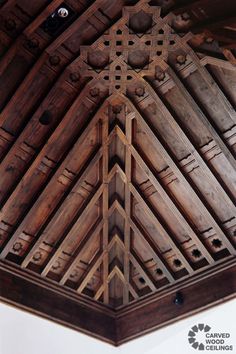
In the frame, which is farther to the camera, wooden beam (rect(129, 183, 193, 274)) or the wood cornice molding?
wooden beam (rect(129, 183, 193, 274))

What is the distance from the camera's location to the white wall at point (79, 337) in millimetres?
6758

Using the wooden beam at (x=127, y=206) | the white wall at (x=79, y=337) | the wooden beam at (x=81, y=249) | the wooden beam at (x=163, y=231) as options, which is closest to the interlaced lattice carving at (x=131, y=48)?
the wooden beam at (x=127, y=206)

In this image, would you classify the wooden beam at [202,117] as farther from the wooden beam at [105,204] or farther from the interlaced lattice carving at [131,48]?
the wooden beam at [105,204]

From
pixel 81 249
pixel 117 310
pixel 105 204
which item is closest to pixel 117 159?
pixel 105 204

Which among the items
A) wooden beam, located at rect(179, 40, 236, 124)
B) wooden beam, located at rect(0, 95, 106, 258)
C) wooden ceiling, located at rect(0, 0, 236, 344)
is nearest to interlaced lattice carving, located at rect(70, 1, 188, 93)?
wooden ceiling, located at rect(0, 0, 236, 344)

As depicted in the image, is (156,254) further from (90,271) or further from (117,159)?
(117,159)

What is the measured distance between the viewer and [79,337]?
7473 millimetres

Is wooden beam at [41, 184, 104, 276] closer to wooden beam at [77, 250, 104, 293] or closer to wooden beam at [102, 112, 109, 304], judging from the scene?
wooden beam at [102, 112, 109, 304]

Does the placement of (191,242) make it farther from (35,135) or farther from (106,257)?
(35,135)

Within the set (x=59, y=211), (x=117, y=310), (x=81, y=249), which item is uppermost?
(x=59, y=211)

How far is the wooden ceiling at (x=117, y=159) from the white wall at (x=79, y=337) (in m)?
0.16

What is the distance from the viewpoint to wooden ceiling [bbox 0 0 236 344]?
18.9 ft

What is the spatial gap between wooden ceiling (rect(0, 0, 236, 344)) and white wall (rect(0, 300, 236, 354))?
16 cm

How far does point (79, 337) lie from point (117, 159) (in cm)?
269
